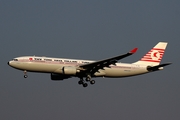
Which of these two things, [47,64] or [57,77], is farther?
[57,77]

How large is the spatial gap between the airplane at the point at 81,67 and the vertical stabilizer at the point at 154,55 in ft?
7.57

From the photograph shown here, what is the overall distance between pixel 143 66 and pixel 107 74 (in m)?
7.18

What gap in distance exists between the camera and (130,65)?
70375mm

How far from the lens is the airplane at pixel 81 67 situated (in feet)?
208

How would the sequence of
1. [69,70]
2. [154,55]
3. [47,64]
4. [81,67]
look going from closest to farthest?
[47,64], [69,70], [81,67], [154,55]

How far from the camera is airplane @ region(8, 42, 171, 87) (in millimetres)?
63375

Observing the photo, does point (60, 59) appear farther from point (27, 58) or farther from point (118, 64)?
point (118, 64)

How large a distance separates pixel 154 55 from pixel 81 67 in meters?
16.7

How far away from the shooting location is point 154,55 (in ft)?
250

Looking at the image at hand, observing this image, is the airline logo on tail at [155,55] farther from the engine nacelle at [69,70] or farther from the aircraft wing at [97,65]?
the engine nacelle at [69,70]

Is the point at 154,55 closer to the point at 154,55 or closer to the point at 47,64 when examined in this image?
the point at 154,55

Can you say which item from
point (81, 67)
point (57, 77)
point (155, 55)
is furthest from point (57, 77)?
point (155, 55)

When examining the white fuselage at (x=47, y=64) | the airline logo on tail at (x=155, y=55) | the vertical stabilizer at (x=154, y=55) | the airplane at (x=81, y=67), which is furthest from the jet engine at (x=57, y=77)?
the airline logo on tail at (x=155, y=55)

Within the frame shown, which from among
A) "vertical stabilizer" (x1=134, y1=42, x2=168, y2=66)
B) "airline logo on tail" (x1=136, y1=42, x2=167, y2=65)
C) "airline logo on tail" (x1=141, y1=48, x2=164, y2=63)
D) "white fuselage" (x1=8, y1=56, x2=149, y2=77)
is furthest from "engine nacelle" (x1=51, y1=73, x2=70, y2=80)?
"airline logo on tail" (x1=141, y1=48, x2=164, y2=63)
